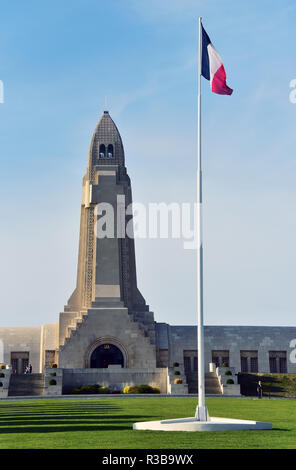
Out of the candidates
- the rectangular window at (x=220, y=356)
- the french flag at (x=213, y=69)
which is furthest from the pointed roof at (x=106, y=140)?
the french flag at (x=213, y=69)

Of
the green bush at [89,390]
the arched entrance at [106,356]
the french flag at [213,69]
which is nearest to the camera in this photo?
the french flag at [213,69]

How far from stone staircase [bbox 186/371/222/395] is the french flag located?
3519cm

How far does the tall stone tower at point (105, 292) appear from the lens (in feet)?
217

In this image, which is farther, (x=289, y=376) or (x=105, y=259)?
(x=105, y=259)

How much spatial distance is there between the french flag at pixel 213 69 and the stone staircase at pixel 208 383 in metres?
35.2

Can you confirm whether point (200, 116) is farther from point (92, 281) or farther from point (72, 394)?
point (92, 281)

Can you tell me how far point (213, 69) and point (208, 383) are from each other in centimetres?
3723

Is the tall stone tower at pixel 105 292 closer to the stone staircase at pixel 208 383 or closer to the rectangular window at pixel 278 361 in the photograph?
the stone staircase at pixel 208 383

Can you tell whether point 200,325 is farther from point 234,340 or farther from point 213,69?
point 234,340

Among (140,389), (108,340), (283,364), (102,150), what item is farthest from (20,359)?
(283,364)
